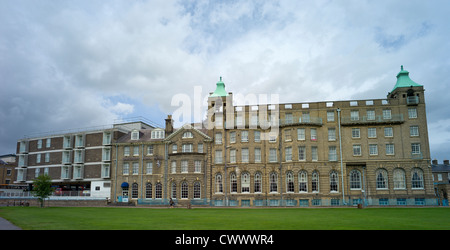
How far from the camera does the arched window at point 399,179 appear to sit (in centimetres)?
5091

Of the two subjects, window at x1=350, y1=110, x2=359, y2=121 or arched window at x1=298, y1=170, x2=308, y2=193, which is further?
window at x1=350, y1=110, x2=359, y2=121

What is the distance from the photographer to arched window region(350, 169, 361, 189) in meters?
52.0

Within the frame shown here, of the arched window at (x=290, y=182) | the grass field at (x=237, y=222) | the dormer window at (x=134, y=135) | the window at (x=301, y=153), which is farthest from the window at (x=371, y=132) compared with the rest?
the dormer window at (x=134, y=135)

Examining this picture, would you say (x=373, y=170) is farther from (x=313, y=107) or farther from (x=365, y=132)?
(x=313, y=107)

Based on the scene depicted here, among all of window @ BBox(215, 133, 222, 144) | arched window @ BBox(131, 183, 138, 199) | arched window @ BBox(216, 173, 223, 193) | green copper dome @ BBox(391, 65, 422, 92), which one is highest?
green copper dome @ BBox(391, 65, 422, 92)

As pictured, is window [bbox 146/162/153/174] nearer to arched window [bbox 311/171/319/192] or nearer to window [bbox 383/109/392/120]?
arched window [bbox 311/171/319/192]

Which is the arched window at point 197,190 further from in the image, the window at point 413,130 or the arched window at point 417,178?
the window at point 413,130

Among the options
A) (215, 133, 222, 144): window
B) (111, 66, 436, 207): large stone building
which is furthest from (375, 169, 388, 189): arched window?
(215, 133, 222, 144): window

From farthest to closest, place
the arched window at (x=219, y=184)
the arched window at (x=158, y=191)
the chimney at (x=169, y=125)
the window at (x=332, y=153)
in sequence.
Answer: the chimney at (x=169, y=125) → the arched window at (x=158, y=191) → the arched window at (x=219, y=184) → the window at (x=332, y=153)

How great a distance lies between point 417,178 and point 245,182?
25425 millimetres

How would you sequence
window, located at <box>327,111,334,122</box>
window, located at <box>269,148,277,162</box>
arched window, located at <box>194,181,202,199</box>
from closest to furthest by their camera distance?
window, located at <box>327,111,334,122</box>, window, located at <box>269,148,277,162</box>, arched window, located at <box>194,181,202,199</box>

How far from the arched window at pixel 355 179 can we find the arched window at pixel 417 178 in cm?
745

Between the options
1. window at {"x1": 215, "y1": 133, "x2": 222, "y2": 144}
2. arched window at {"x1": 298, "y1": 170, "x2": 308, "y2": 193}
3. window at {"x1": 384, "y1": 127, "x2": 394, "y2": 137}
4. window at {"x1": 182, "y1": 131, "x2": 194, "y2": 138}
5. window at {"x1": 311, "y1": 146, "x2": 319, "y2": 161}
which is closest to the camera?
arched window at {"x1": 298, "y1": 170, "x2": 308, "y2": 193}

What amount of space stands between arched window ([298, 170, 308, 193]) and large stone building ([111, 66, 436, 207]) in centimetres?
15
